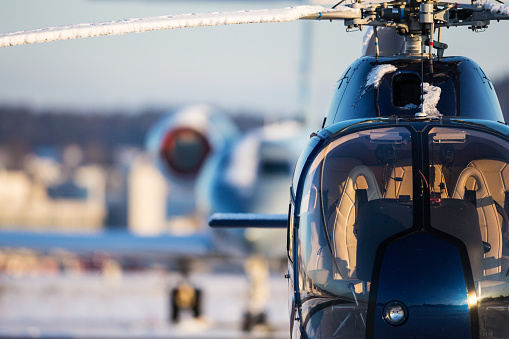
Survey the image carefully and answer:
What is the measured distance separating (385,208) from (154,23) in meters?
1.38

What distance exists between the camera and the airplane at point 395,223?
12.6 ft

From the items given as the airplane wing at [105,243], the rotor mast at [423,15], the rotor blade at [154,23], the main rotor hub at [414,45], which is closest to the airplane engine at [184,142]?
the airplane wing at [105,243]

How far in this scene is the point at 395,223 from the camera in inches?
157

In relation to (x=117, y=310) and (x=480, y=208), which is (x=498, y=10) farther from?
(x=117, y=310)

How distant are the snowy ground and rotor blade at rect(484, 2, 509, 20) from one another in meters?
9.12

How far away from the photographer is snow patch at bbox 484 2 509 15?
14.5ft

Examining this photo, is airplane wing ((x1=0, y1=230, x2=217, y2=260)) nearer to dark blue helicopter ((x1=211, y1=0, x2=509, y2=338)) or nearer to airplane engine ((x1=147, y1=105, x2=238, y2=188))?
airplane engine ((x1=147, y1=105, x2=238, y2=188))

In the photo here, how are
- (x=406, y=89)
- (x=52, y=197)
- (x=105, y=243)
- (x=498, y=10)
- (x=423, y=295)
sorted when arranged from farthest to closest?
(x=52, y=197) < (x=105, y=243) < (x=406, y=89) < (x=498, y=10) < (x=423, y=295)

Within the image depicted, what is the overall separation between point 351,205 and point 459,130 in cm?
62

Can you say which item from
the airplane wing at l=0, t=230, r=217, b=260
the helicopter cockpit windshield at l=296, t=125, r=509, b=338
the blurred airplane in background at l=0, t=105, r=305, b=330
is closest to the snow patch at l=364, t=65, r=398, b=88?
the helicopter cockpit windshield at l=296, t=125, r=509, b=338

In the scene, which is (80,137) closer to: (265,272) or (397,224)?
(265,272)

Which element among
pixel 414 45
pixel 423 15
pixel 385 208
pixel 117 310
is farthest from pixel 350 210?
pixel 117 310

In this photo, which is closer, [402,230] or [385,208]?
[402,230]

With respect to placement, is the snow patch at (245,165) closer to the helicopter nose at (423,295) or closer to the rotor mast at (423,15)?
the rotor mast at (423,15)
